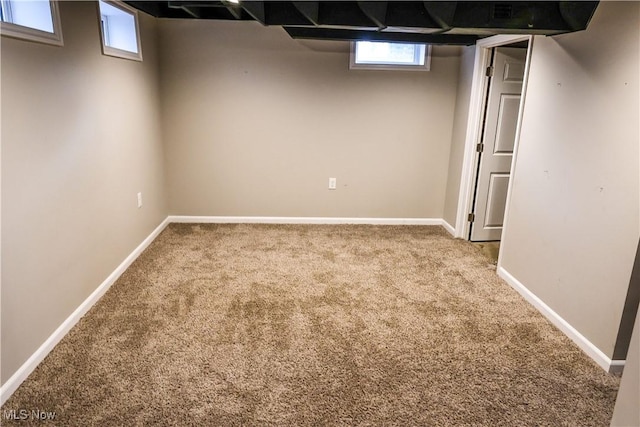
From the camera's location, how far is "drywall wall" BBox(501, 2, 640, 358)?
7.16 ft

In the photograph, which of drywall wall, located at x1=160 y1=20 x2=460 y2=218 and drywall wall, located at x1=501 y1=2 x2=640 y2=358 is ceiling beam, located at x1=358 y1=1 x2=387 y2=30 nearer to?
drywall wall, located at x1=501 y1=2 x2=640 y2=358

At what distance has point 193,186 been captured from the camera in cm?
455

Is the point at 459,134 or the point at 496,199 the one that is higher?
the point at 459,134

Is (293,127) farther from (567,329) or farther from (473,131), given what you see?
(567,329)

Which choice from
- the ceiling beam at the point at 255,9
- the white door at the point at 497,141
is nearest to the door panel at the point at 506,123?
the white door at the point at 497,141

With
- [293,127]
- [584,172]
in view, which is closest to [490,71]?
[584,172]

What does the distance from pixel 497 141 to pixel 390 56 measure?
137 cm

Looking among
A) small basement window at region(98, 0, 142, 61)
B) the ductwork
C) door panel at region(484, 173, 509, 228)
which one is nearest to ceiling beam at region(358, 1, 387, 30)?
the ductwork

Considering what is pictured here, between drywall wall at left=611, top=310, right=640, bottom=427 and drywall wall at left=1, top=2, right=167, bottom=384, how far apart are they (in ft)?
8.36

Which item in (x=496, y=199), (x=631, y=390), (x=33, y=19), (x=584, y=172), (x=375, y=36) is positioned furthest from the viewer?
(x=496, y=199)

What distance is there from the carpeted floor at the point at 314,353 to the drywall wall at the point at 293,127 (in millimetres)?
1127

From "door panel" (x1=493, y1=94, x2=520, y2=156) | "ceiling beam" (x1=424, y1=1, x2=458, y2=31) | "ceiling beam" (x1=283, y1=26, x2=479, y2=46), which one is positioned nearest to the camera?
"ceiling beam" (x1=424, y1=1, x2=458, y2=31)

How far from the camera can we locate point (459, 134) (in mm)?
4312

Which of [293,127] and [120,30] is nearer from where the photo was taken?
[120,30]
